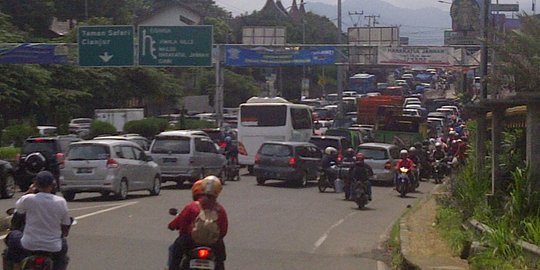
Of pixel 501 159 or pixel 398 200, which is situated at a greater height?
pixel 501 159

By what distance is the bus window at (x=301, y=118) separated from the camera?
41.6m

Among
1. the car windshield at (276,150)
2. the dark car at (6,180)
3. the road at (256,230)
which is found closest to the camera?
the road at (256,230)

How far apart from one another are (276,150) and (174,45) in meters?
9.13

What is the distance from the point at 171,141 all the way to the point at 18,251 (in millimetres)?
22297

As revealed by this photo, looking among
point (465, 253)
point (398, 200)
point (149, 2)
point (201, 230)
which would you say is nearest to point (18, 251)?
point (201, 230)

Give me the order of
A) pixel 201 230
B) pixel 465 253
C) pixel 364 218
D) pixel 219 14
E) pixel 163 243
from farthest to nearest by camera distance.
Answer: pixel 219 14
pixel 364 218
pixel 163 243
pixel 465 253
pixel 201 230

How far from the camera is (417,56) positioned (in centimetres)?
4541

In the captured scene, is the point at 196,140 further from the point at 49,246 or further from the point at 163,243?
the point at 49,246

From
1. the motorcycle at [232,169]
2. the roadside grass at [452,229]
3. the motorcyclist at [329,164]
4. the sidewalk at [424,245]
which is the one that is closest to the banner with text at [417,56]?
the motorcycle at [232,169]

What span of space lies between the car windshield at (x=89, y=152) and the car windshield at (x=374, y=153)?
14155mm

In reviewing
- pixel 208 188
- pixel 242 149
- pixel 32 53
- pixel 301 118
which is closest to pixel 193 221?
pixel 208 188

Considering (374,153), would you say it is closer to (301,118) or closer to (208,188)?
(301,118)

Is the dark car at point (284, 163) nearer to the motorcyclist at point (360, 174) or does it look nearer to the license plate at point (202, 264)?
the motorcyclist at point (360, 174)

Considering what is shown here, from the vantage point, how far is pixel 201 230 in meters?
9.59
